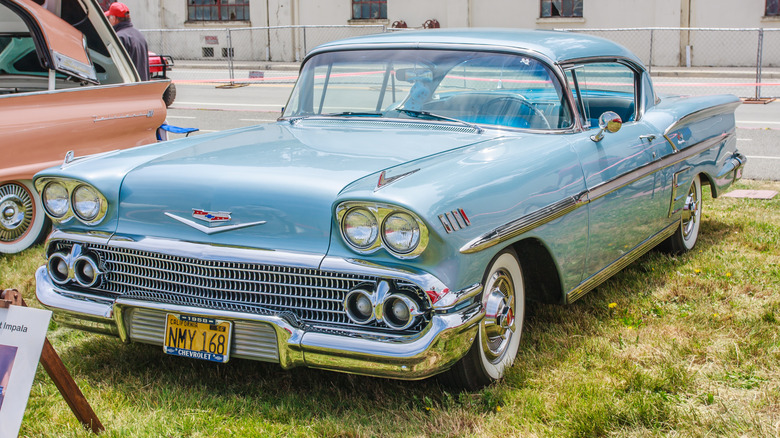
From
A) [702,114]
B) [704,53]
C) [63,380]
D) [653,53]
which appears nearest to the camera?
[63,380]

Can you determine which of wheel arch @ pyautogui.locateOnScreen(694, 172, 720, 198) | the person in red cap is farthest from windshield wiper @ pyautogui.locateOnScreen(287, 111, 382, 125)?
the person in red cap

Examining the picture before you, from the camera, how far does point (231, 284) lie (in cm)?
314

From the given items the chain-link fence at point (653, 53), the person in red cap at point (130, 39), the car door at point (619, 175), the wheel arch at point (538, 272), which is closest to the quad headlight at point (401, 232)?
the wheel arch at point (538, 272)

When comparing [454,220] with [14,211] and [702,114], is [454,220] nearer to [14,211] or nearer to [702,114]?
[702,114]

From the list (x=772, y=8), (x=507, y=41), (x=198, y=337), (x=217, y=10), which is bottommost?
(x=198, y=337)

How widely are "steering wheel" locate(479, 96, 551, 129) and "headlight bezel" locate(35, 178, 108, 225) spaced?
1.76 m

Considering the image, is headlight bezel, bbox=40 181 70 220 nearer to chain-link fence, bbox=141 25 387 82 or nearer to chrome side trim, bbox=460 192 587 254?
chrome side trim, bbox=460 192 587 254

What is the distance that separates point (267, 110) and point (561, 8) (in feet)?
35.6

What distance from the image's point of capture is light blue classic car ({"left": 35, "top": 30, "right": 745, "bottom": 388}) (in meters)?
2.90

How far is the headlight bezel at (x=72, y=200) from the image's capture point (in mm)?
3355

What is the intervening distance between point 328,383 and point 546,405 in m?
0.90

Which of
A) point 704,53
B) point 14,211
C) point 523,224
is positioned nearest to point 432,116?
point 523,224

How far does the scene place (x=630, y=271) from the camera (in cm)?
496

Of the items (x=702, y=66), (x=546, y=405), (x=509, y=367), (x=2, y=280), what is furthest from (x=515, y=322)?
(x=702, y=66)
